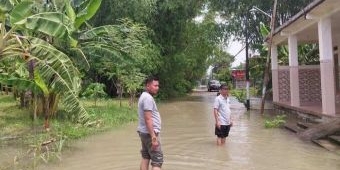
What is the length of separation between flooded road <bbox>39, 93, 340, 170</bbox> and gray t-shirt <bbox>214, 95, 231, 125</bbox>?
69 centimetres

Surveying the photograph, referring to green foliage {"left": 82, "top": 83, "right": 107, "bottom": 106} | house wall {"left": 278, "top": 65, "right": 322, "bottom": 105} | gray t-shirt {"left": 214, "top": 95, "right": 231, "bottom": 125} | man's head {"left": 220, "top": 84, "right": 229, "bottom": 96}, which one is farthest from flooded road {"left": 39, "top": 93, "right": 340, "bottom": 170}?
green foliage {"left": 82, "top": 83, "right": 107, "bottom": 106}

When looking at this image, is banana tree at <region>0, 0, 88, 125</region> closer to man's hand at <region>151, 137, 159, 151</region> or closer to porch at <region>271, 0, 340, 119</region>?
man's hand at <region>151, 137, 159, 151</region>

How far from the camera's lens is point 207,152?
11102 mm

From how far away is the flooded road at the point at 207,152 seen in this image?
9477 mm

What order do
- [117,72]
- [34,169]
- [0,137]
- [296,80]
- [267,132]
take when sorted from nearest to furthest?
[34,169]
[0,137]
[267,132]
[296,80]
[117,72]

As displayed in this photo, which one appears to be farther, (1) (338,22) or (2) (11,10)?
(1) (338,22)

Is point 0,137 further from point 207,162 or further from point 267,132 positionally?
point 267,132

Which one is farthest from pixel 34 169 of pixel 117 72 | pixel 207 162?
pixel 117 72

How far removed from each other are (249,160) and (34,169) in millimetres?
4380

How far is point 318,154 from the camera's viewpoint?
1056 centimetres

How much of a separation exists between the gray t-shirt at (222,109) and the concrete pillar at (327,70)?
4117mm

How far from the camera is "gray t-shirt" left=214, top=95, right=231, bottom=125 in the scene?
1169 centimetres

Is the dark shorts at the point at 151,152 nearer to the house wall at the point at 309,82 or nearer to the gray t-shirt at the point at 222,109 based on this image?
the gray t-shirt at the point at 222,109

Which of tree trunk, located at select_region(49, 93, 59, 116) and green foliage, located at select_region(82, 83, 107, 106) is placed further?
green foliage, located at select_region(82, 83, 107, 106)
